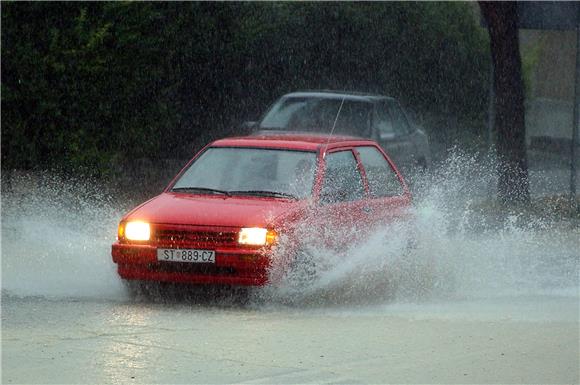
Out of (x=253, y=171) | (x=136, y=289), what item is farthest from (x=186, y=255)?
(x=253, y=171)

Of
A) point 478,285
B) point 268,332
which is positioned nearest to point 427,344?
point 268,332

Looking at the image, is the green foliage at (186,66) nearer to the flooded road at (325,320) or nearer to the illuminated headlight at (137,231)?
the flooded road at (325,320)

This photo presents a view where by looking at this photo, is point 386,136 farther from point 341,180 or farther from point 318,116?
point 341,180

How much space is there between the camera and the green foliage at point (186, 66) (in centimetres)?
1956

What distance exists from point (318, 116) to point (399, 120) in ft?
4.13

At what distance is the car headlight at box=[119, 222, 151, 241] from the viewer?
11879 millimetres

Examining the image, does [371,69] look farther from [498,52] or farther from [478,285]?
[478,285]

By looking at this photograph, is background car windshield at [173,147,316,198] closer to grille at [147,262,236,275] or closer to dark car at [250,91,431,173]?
grille at [147,262,236,275]

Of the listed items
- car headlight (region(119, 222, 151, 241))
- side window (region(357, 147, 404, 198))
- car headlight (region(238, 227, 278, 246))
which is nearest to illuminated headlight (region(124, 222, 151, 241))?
car headlight (region(119, 222, 151, 241))

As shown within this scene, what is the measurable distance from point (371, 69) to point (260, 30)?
3.56 meters

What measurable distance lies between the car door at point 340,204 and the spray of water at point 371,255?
0.12 metres

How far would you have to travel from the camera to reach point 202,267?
11.7m

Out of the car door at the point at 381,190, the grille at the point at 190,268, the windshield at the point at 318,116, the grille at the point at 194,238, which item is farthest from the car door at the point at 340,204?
the windshield at the point at 318,116

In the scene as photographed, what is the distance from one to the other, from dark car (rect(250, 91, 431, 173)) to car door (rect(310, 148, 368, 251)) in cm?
697
